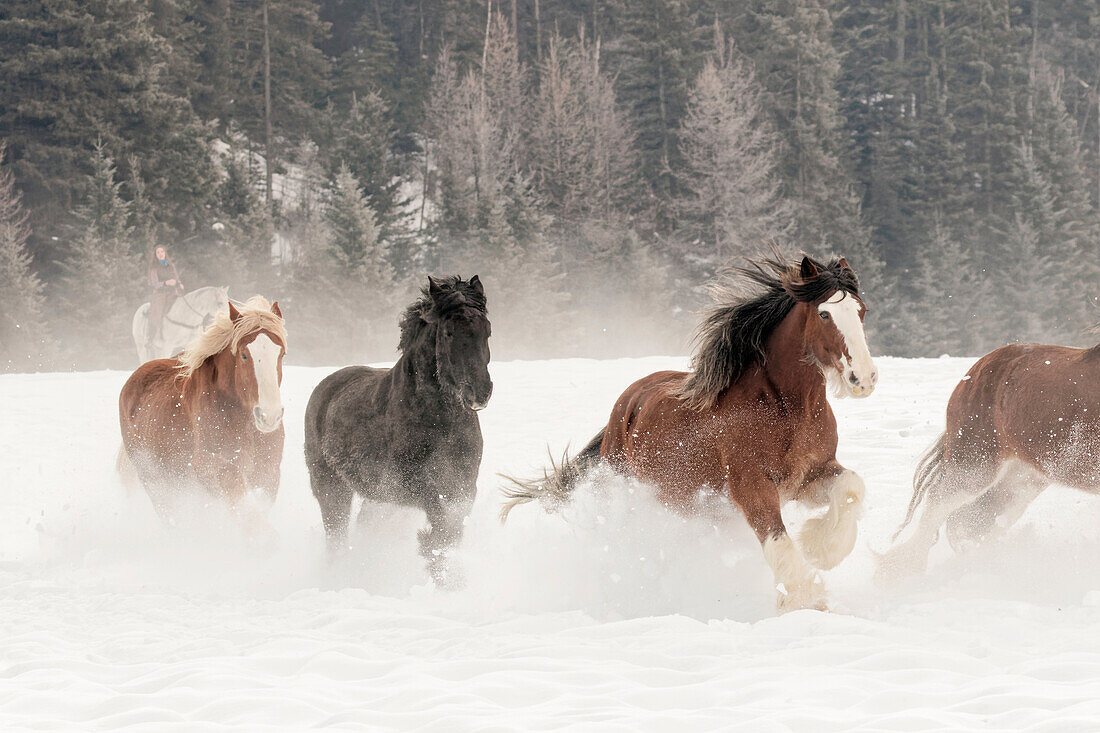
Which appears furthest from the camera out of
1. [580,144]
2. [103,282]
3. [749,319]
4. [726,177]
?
[580,144]

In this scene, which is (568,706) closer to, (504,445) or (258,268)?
(504,445)

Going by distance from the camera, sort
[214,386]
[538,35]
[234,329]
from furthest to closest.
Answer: [538,35], [214,386], [234,329]

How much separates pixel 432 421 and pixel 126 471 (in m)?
3.68

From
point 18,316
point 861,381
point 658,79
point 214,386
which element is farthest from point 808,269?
point 658,79

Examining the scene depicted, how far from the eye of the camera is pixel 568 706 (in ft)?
12.2

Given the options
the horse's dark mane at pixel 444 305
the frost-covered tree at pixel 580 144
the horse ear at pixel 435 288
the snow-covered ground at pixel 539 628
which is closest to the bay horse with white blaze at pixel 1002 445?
the snow-covered ground at pixel 539 628

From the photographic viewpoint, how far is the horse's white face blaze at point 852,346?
4699 mm

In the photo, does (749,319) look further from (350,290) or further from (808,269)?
(350,290)

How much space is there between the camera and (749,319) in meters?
5.32

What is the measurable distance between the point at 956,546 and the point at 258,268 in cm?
2853

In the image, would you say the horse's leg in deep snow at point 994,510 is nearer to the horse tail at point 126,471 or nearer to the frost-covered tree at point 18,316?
the horse tail at point 126,471

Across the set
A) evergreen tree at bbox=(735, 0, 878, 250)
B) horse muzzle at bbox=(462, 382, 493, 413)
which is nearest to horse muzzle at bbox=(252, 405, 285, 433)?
horse muzzle at bbox=(462, 382, 493, 413)

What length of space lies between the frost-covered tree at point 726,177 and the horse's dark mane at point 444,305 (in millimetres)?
30610

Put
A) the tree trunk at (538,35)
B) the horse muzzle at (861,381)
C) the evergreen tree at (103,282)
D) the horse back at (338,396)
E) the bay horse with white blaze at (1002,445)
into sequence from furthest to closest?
the tree trunk at (538,35)
the evergreen tree at (103,282)
the horse back at (338,396)
the bay horse with white blaze at (1002,445)
the horse muzzle at (861,381)
